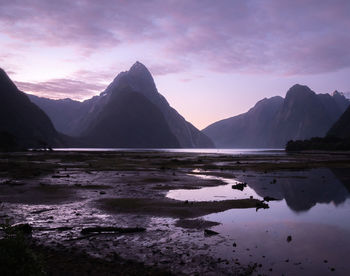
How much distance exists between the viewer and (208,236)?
15.5 metres

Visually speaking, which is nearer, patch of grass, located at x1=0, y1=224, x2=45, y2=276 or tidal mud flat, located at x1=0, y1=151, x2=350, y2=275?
patch of grass, located at x1=0, y1=224, x2=45, y2=276

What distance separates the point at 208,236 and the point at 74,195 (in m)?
16.4

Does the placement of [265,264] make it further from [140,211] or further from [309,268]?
[140,211]

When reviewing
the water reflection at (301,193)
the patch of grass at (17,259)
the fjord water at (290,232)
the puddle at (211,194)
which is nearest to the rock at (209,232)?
the fjord water at (290,232)

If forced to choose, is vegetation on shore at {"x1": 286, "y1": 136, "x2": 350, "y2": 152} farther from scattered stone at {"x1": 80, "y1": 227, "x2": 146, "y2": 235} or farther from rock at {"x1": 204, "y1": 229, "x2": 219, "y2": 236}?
scattered stone at {"x1": 80, "y1": 227, "x2": 146, "y2": 235}

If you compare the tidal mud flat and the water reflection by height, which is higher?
the tidal mud flat

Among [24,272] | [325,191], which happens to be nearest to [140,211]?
[24,272]

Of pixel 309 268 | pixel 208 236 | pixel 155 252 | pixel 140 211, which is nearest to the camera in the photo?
pixel 309 268

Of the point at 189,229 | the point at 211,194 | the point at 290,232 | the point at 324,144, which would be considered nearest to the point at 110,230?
the point at 189,229

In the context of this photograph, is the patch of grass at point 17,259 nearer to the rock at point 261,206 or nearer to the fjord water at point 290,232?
the fjord water at point 290,232

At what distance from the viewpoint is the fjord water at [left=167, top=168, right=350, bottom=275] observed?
12.1m

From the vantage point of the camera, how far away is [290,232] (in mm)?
17000

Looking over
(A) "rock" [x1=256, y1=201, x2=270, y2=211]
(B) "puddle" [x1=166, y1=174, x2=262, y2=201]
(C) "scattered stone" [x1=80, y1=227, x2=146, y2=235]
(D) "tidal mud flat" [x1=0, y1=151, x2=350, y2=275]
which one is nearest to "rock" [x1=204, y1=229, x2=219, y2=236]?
(D) "tidal mud flat" [x1=0, y1=151, x2=350, y2=275]

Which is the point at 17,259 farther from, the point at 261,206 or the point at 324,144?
the point at 324,144
